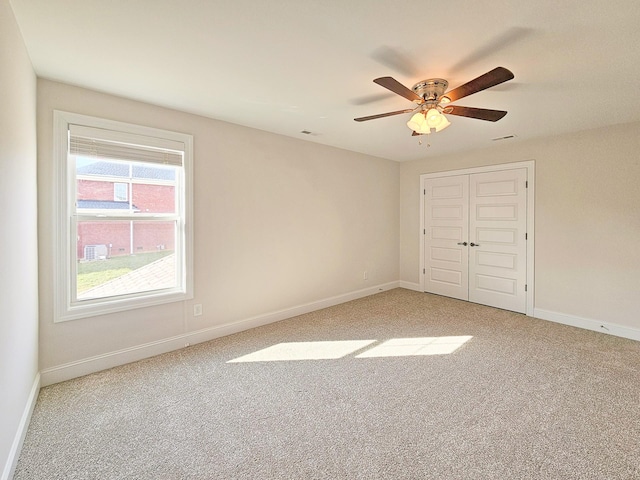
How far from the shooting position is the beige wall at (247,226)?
2.49 m

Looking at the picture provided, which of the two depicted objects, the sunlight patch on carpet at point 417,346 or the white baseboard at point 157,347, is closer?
the white baseboard at point 157,347

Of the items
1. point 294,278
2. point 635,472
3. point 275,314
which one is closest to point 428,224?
point 294,278

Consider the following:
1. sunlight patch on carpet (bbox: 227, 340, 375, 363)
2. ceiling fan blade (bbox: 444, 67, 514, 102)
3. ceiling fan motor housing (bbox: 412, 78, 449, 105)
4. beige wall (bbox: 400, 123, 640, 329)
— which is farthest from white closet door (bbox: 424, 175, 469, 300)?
ceiling fan blade (bbox: 444, 67, 514, 102)

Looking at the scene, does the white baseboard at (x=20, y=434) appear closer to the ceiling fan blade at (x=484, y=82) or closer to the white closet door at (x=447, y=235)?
the ceiling fan blade at (x=484, y=82)

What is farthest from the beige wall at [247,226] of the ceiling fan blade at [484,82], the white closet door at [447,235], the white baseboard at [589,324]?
the white baseboard at [589,324]

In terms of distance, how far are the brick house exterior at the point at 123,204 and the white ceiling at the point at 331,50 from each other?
2.24 ft

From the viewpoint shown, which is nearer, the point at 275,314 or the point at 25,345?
the point at 25,345

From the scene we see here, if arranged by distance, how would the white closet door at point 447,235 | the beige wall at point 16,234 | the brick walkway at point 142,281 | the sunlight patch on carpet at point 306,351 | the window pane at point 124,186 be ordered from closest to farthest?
the beige wall at point 16,234 → the window pane at point 124,186 → the brick walkway at point 142,281 → the sunlight patch on carpet at point 306,351 → the white closet door at point 447,235

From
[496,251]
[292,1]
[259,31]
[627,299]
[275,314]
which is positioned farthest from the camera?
[496,251]

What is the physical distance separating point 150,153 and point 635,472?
4143 mm

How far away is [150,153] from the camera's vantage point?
292 centimetres

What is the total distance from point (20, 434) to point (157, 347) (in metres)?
1.23

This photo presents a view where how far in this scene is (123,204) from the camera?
280 centimetres

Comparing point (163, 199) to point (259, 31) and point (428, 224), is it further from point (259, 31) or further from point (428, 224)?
point (428, 224)
